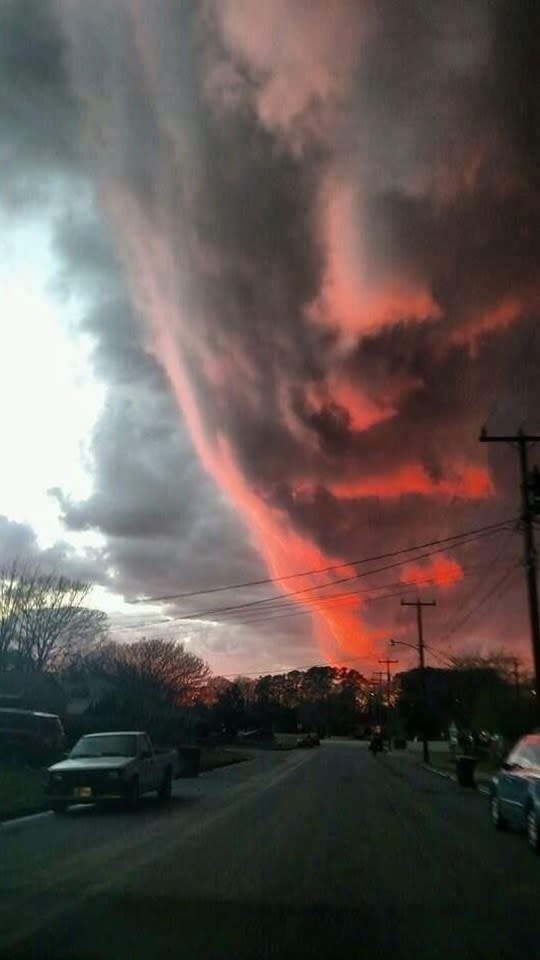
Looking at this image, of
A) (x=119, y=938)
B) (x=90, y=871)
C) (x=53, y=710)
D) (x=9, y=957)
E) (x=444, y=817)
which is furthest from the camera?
(x=53, y=710)

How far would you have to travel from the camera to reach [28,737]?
1355 inches

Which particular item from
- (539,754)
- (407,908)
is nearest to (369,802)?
(539,754)

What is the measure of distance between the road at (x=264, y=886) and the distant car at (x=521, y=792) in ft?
1.12

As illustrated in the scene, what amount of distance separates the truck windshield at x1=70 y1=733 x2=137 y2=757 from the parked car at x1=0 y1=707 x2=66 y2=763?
41.8 feet

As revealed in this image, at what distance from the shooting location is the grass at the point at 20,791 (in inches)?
762

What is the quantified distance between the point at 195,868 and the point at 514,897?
3.58 metres

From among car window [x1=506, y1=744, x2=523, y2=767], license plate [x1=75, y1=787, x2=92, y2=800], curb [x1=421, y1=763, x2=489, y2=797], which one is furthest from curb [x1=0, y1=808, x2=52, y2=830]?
curb [x1=421, y1=763, x2=489, y2=797]

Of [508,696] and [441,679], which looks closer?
[508,696]

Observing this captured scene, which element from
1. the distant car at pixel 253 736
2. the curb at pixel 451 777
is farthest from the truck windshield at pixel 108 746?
the distant car at pixel 253 736

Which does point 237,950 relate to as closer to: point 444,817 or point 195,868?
point 195,868

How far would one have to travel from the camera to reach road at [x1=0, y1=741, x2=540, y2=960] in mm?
7984

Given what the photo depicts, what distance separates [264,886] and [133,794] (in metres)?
9.96

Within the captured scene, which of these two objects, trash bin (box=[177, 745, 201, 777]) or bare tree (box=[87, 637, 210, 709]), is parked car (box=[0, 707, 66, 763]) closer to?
trash bin (box=[177, 745, 201, 777])

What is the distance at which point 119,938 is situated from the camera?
7.98 metres
